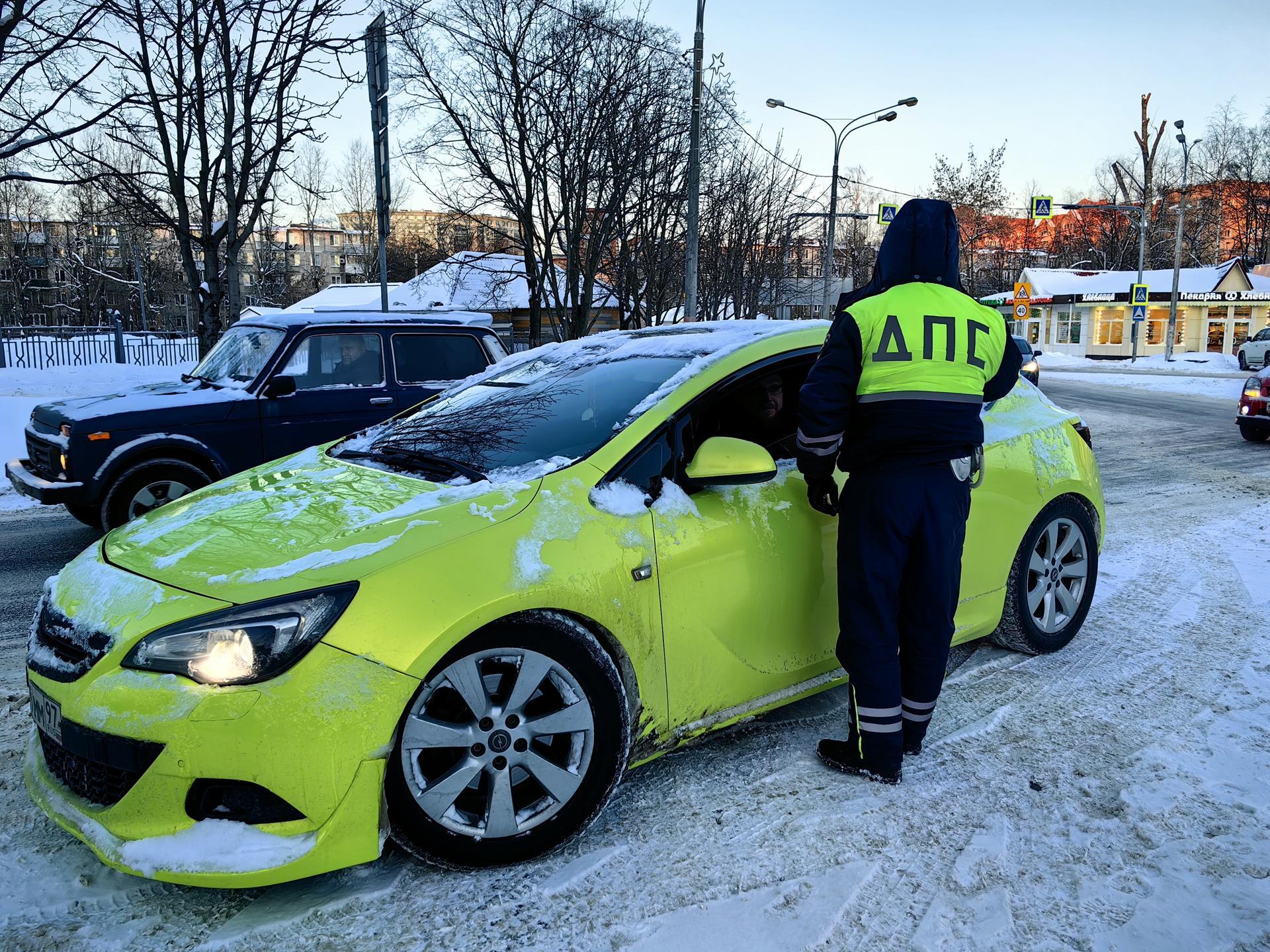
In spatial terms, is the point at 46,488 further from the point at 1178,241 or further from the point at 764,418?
the point at 1178,241

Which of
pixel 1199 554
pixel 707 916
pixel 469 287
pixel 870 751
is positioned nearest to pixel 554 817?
pixel 707 916

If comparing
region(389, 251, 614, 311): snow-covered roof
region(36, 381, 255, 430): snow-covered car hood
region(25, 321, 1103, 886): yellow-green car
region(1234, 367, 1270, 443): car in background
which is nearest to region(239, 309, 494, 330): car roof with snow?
region(36, 381, 255, 430): snow-covered car hood

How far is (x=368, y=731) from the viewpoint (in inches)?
84.4

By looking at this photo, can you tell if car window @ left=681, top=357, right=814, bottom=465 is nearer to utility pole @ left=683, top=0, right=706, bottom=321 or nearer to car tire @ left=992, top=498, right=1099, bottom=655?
car tire @ left=992, top=498, right=1099, bottom=655

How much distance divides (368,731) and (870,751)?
5.47 feet

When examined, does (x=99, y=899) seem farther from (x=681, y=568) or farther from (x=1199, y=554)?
(x=1199, y=554)

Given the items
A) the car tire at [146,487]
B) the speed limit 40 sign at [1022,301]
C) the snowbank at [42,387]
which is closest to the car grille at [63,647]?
the car tire at [146,487]

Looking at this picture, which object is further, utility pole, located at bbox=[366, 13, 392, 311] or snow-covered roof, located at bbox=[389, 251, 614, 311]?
snow-covered roof, located at bbox=[389, 251, 614, 311]

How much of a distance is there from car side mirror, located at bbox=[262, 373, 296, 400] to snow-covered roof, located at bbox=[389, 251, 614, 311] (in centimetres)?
1093

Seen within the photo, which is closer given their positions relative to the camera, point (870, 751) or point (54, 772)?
point (54, 772)

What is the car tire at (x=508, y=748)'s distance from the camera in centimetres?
228

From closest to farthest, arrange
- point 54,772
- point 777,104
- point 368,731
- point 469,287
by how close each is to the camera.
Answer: point 368,731, point 54,772, point 777,104, point 469,287

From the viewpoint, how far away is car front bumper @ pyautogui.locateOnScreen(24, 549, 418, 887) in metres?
2.06

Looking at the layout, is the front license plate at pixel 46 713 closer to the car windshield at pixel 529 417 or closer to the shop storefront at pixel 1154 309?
the car windshield at pixel 529 417
